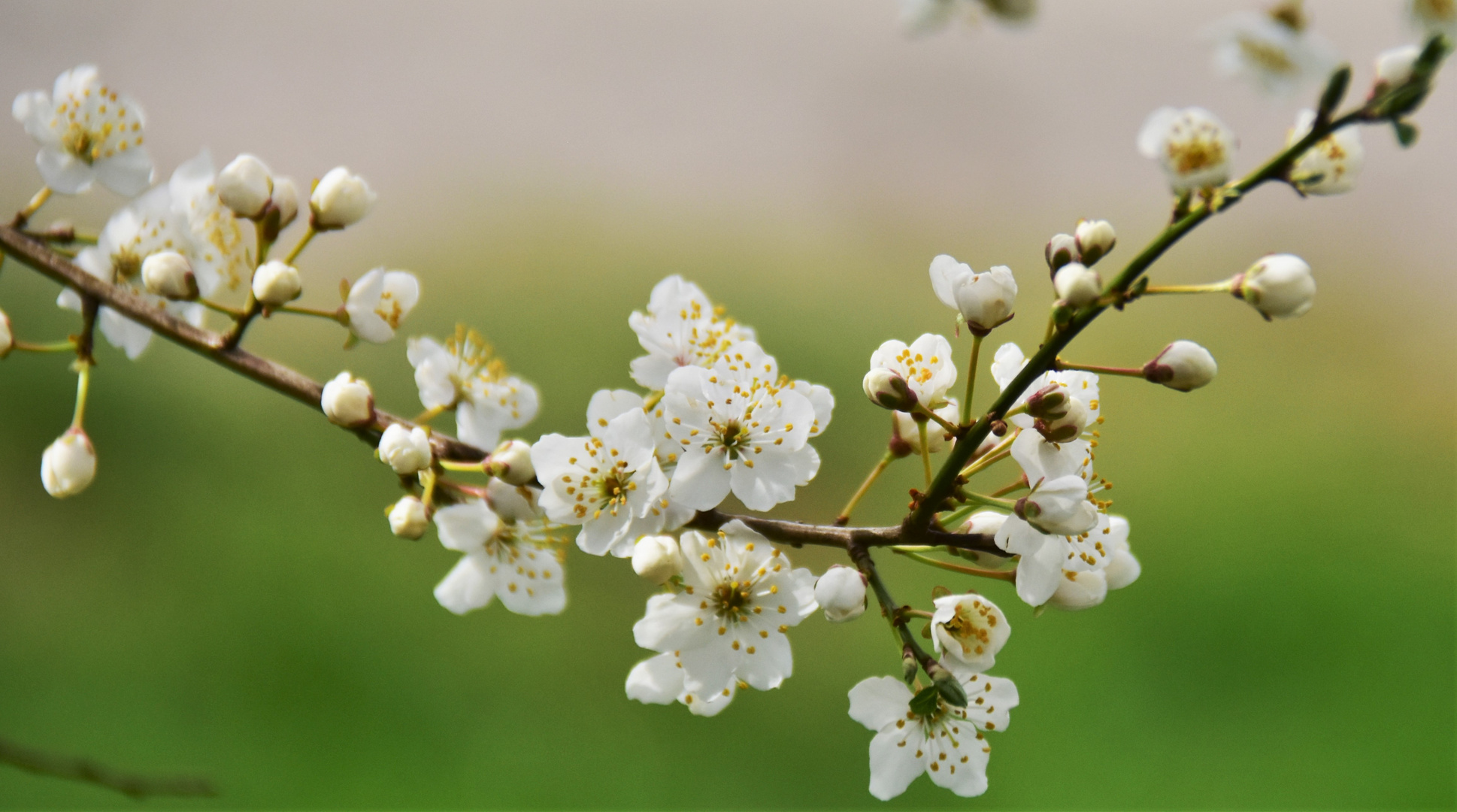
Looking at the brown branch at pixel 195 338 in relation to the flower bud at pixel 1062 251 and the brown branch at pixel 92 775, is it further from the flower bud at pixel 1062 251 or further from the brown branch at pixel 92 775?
the flower bud at pixel 1062 251

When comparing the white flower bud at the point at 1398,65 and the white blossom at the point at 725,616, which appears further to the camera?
the white blossom at the point at 725,616

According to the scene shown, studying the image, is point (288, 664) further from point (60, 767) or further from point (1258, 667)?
point (1258, 667)

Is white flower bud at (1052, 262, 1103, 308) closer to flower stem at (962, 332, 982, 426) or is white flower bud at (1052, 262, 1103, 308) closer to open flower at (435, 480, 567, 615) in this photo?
flower stem at (962, 332, 982, 426)

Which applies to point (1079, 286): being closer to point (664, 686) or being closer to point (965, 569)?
point (965, 569)

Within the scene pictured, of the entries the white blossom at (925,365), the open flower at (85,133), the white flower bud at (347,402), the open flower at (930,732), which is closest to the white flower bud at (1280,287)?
the white blossom at (925,365)

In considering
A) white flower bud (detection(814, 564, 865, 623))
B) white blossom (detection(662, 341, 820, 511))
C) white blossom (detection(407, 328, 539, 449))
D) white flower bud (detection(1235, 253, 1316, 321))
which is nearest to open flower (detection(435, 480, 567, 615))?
white blossom (detection(407, 328, 539, 449))

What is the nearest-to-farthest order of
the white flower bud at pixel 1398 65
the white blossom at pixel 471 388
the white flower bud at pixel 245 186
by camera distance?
the white flower bud at pixel 1398 65
the white flower bud at pixel 245 186
the white blossom at pixel 471 388

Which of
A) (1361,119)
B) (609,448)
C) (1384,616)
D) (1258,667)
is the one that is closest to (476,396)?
(609,448)
